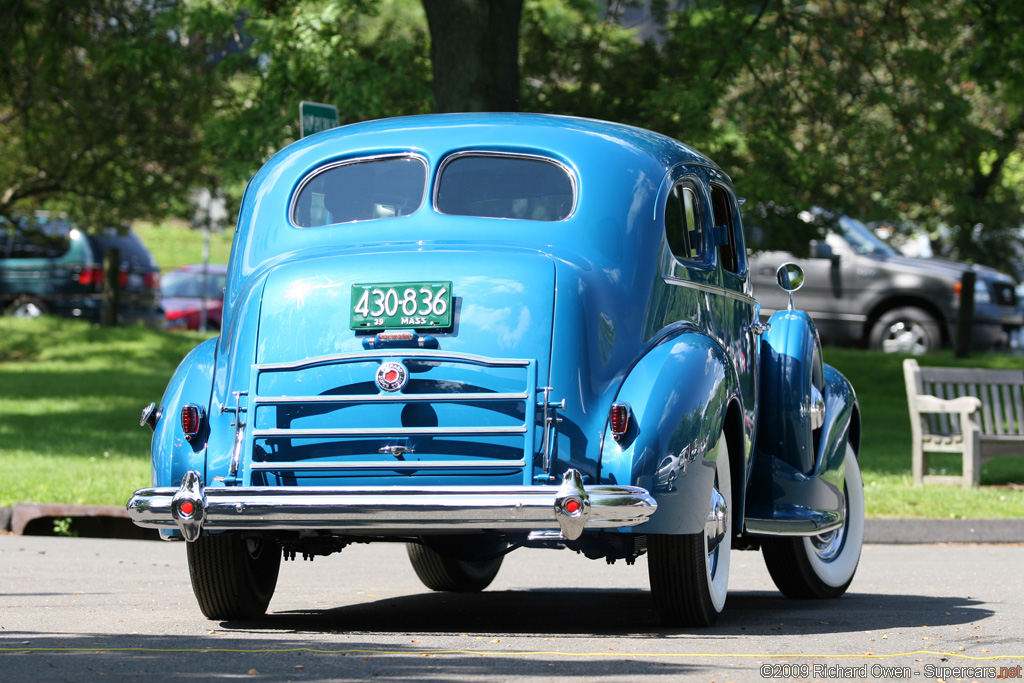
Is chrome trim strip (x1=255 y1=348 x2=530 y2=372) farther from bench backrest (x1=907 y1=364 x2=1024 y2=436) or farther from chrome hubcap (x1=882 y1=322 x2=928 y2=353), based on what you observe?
chrome hubcap (x1=882 y1=322 x2=928 y2=353)

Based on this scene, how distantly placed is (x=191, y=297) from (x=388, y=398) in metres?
27.3

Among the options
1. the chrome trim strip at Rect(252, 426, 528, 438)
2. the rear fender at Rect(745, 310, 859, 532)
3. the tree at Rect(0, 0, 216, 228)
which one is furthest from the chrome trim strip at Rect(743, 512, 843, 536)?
the tree at Rect(0, 0, 216, 228)

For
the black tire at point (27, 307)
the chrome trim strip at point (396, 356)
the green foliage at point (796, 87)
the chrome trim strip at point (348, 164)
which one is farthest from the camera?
the black tire at point (27, 307)

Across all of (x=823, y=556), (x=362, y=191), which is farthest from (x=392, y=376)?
(x=823, y=556)

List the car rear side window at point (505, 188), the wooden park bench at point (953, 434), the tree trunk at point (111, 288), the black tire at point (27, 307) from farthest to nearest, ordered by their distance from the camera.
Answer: the black tire at point (27, 307) → the tree trunk at point (111, 288) → the wooden park bench at point (953, 434) → the car rear side window at point (505, 188)

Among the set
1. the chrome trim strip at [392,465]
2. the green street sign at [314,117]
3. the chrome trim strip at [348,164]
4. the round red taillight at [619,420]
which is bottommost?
the chrome trim strip at [392,465]

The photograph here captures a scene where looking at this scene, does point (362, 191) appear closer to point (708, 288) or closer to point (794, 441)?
point (708, 288)

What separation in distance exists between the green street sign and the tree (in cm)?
561

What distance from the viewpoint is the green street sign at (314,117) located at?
1018 cm

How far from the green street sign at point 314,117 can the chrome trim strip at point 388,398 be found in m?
4.73

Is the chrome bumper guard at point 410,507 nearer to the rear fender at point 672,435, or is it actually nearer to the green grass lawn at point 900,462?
the rear fender at point 672,435

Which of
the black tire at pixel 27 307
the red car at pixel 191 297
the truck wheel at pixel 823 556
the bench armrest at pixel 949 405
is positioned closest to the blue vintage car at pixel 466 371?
the truck wheel at pixel 823 556

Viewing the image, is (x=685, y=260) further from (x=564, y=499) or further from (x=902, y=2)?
(x=902, y=2)

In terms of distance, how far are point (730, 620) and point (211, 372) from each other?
2435 mm
